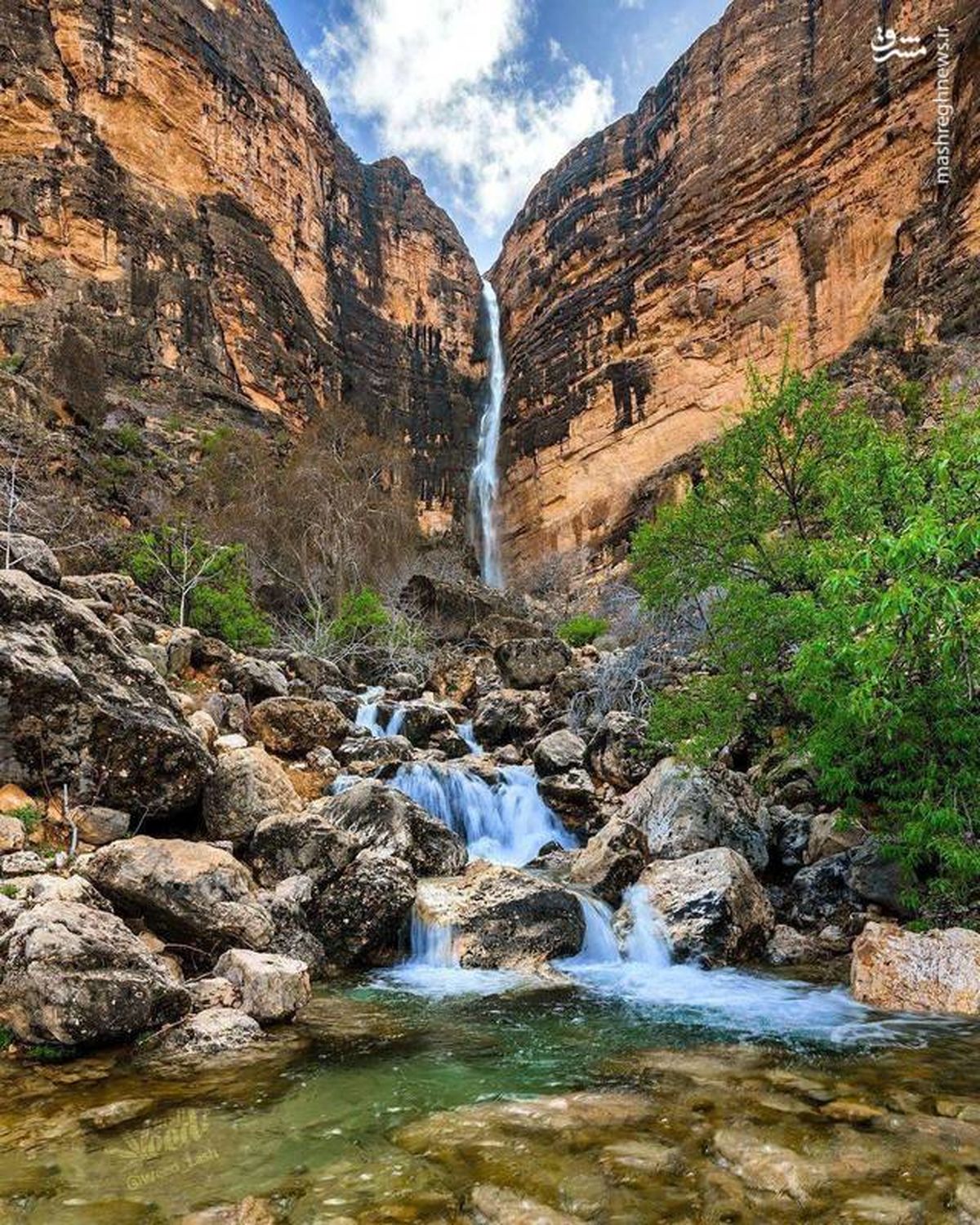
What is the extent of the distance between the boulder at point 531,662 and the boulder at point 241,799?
1198 cm

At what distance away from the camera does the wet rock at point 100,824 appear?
6.57 meters

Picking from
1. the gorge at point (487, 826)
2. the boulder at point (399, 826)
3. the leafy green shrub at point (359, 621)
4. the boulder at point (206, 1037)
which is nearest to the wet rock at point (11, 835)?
the gorge at point (487, 826)

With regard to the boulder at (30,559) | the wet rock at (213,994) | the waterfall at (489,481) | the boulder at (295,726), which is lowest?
the wet rock at (213,994)

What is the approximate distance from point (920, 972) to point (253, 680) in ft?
37.2

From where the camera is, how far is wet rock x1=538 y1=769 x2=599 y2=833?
11.4 m

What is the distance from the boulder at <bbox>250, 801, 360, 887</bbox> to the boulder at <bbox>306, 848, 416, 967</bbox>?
0.51 feet

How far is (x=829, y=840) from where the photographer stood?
27.3 ft

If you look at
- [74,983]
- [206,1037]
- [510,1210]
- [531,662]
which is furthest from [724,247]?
[510,1210]

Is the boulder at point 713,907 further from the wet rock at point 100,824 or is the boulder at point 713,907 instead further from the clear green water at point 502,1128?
the wet rock at point 100,824

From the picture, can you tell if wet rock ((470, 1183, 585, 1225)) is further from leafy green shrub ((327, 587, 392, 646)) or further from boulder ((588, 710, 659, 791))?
leafy green shrub ((327, 587, 392, 646))

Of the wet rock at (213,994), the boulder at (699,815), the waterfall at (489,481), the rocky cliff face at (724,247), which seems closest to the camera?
the wet rock at (213,994)

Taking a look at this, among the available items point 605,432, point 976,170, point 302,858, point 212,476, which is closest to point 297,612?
point 212,476

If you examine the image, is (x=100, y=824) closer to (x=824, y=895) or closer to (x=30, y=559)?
(x=30, y=559)

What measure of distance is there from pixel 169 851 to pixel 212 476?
24421 millimetres
